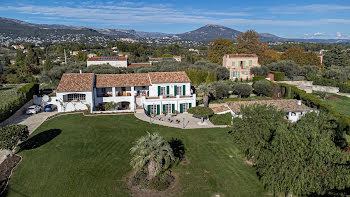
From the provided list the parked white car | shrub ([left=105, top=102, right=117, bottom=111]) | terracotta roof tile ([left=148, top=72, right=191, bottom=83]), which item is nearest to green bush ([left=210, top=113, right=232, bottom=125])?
terracotta roof tile ([left=148, top=72, right=191, bottom=83])

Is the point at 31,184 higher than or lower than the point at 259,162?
lower

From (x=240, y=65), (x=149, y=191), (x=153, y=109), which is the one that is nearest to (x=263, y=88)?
(x=240, y=65)

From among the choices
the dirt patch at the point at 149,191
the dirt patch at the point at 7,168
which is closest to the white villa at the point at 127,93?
the dirt patch at the point at 7,168

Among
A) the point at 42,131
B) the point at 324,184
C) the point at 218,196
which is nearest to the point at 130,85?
the point at 42,131

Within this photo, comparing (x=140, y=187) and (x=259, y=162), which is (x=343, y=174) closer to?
(x=259, y=162)

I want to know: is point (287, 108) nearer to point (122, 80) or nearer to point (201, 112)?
point (201, 112)
